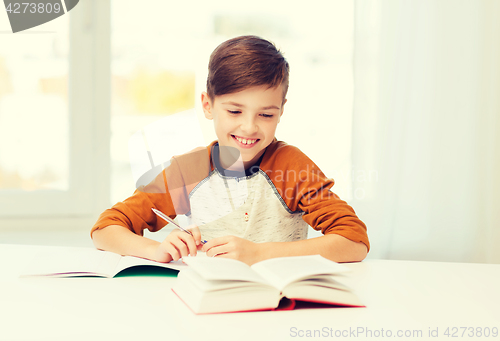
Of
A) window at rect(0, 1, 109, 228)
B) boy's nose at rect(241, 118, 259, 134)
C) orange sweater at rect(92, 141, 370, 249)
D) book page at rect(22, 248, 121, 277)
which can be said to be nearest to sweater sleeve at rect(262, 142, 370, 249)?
orange sweater at rect(92, 141, 370, 249)

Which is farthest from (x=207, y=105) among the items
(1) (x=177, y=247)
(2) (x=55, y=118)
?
(2) (x=55, y=118)

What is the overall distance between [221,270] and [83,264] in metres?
0.31

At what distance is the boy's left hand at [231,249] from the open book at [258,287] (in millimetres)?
169

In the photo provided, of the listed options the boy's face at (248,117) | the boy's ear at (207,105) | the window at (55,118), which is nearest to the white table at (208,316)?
the boy's face at (248,117)

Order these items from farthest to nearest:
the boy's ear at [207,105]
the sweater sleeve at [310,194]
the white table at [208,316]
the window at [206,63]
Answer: the window at [206,63] → the boy's ear at [207,105] → the sweater sleeve at [310,194] → the white table at [208,316]

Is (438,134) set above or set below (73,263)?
above

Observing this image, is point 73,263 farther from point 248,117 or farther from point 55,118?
point 55,118

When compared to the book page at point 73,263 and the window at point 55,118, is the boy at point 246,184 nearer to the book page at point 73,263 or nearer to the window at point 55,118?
the book page at point 73,263

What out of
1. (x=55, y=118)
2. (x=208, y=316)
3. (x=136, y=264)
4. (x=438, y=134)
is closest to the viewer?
(x=208, y=316)

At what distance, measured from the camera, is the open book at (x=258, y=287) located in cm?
52

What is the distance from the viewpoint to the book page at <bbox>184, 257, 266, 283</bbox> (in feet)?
1.71

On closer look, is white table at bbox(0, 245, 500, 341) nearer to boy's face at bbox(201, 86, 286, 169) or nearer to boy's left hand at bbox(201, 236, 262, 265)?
boy's left hand at bbox(201, 236, 262, 265)

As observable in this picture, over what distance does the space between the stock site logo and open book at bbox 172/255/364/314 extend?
1367 mm

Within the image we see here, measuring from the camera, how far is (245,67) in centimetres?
101
